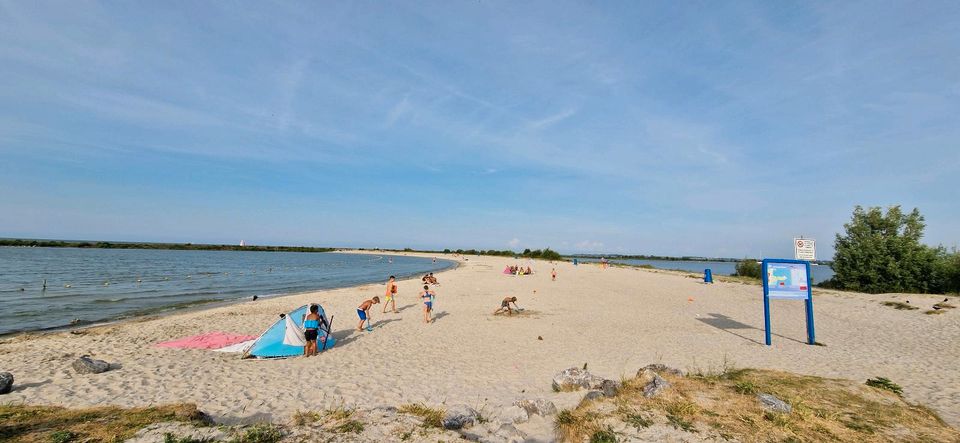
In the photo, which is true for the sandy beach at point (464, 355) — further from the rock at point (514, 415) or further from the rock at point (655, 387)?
A: the rock at point (655, 387)

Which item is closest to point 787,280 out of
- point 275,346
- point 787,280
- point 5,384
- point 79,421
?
point 787,280

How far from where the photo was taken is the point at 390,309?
762 inches

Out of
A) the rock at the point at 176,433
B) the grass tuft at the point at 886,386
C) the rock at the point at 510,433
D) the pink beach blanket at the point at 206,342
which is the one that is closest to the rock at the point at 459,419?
the rock at the point at 510,433

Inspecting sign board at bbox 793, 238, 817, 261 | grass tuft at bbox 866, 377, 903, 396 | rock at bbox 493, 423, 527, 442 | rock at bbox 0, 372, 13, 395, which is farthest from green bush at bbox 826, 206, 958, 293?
rock at bbox 0, 372, 13, 395

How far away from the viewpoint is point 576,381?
25.1ft

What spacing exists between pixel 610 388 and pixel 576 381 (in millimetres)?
841

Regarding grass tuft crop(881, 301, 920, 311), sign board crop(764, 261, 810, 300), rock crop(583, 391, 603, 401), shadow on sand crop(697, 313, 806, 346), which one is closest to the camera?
rock crop(583, 391, 603, 401)

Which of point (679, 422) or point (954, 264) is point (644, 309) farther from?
point (954, 264)

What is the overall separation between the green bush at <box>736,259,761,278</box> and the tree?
1438 centimetres

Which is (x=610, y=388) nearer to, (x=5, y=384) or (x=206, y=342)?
(x=5, y=384)

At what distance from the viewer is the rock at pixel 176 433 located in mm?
4652

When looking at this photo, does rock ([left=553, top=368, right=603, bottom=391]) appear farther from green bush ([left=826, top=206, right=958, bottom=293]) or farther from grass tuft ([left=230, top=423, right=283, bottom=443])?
green bush ([left=826, top=206, right=958, bottom=293])

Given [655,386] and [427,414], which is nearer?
[427,414]

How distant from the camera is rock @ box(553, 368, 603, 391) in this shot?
298 inches
